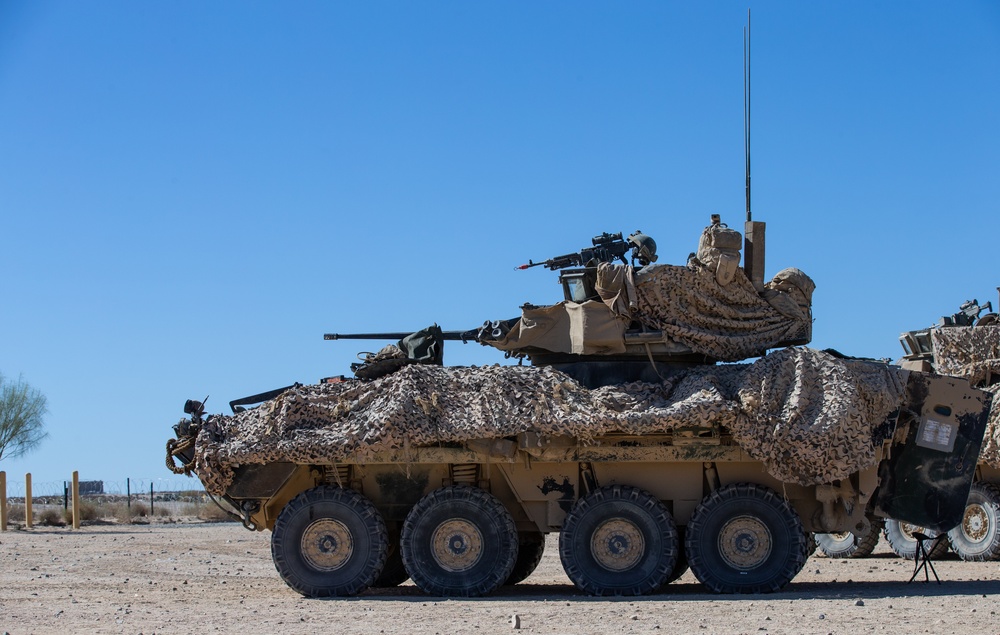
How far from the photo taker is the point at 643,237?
1731 cm

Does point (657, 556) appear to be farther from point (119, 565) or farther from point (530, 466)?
point (119, 565)

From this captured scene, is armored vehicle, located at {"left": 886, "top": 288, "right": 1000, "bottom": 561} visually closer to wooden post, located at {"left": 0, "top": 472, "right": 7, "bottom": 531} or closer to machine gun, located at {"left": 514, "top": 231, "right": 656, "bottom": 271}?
machine gun, located at {"left": 514, "top": 231, "right": 656, "bottom": 271}

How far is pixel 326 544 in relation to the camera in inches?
640

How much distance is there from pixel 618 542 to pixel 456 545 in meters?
1.86

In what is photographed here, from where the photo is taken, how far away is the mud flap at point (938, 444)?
52.7 feet

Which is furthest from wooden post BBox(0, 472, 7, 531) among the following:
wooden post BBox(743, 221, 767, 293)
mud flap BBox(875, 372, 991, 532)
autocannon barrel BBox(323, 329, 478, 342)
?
mud flap BBox(875, 372, 991, 532)

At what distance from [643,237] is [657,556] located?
4.01 meters

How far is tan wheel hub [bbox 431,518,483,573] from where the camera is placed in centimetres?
1606

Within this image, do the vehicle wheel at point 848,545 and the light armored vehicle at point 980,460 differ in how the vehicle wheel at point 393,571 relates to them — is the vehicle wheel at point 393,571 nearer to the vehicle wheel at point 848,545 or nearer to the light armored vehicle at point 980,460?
the light armored vehicle at point 980,460

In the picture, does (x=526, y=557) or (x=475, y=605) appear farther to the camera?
(x=526, y=557)

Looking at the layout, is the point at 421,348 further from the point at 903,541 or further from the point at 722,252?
the point at 903,541

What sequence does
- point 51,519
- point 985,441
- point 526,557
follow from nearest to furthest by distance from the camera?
point 526,557 < point 985,441 < point 51,519

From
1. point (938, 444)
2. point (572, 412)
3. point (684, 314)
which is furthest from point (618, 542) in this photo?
point (938, 444)

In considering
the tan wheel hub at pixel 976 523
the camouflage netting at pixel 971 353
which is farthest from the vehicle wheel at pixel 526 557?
the camouflage netting at pixel 971 353
